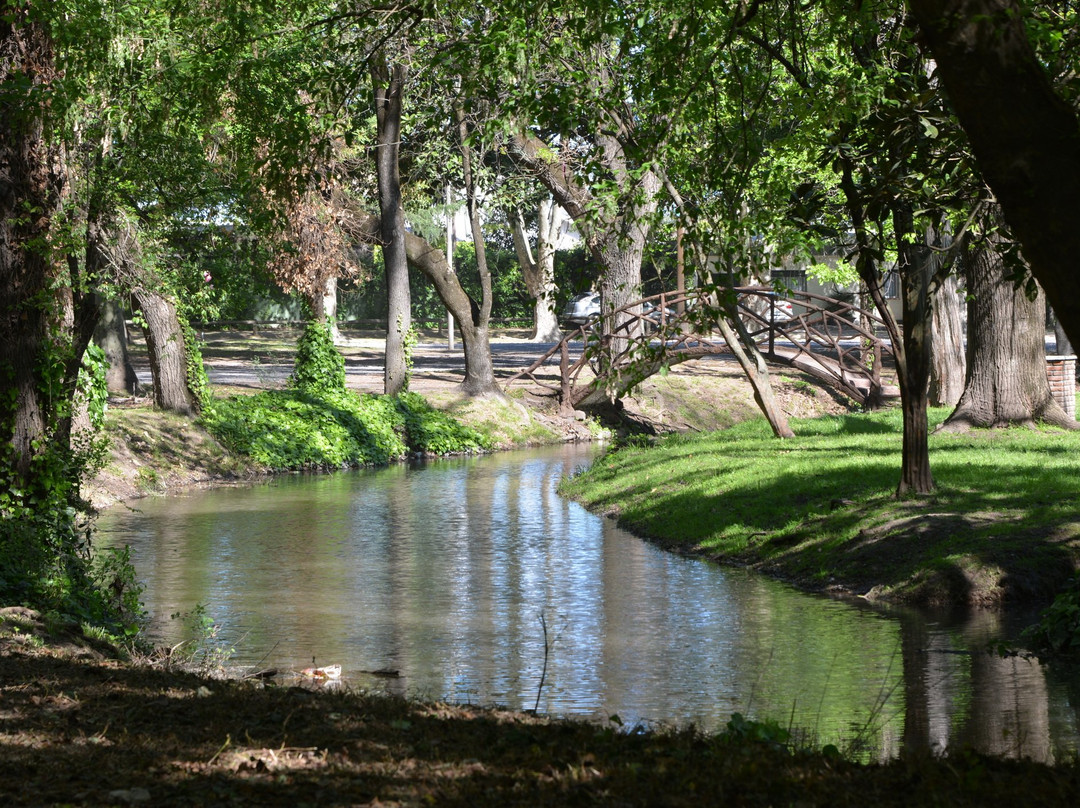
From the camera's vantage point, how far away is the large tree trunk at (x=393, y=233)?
29547mm

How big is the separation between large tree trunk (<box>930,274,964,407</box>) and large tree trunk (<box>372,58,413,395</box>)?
40.2ft

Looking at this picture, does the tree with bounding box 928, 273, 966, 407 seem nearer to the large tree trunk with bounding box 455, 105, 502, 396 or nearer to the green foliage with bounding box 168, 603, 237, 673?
the large tree trunk with bounding box 455, 105, 502, 396

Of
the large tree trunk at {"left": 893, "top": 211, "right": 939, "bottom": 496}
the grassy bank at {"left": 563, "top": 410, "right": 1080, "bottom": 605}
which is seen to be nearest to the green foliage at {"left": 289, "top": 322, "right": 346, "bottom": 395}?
the grassy bank at {"left": 563, "top": 410, "right": 1080, "bottom": 605}

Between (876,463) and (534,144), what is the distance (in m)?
16.5

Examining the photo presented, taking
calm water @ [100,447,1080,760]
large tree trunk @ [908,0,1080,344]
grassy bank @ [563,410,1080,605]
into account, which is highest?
large tree trunk @ [908,0,1080,344]

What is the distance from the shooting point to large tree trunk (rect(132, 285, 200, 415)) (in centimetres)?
2441

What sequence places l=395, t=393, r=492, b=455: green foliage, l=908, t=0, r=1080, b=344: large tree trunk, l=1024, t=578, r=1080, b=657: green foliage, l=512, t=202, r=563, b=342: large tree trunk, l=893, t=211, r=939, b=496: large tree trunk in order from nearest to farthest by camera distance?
l=908, t=0, r=1080, b=344: large tree trunk
l=1024, t=578, r=1080, b=657: green foliage
l=893, t=211, r=939, b=496: large tree trunk
l=395, t=393, r=492, b=455: green foliage
l=512, t=202, r=563, b=342: large tree trunk

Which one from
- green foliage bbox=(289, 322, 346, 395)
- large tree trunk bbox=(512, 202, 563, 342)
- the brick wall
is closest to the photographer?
the brick wall

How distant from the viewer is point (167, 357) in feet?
82.1

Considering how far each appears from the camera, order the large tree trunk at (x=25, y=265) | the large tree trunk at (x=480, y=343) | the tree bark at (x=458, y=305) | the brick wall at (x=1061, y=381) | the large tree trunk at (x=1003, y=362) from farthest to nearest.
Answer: the tree bark at (x=458, y=305) → the large tree trunk at (x=480, y=343) → the brick wall at (x=1061, y=381) → the large tree trunk at (x=1003, y=362) → the large tree trunk at (x=25, y=265)

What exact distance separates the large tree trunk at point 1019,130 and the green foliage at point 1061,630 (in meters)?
6.14

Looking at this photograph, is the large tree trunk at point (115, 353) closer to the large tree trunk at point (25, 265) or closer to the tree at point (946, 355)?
the tree at point (946, 355)

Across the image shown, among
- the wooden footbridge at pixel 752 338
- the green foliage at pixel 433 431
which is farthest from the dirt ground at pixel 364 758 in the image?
the green foliage at pixel 433 431

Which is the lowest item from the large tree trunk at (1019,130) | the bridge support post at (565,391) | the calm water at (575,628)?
the calm water at (575,628)
